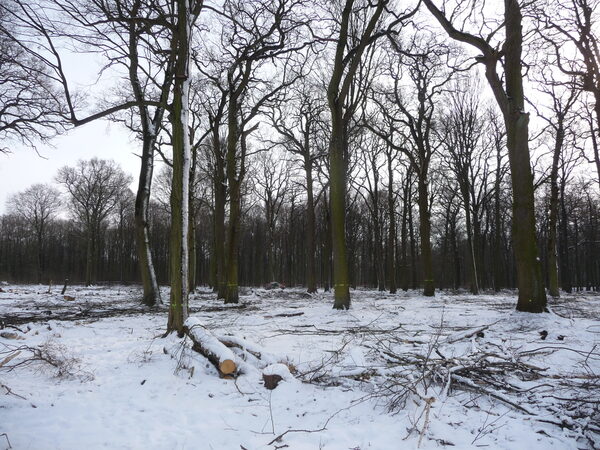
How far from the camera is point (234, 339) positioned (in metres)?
5.41

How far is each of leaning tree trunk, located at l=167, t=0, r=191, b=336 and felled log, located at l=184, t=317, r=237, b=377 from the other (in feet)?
3.21

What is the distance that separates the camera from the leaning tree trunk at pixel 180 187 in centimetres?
678

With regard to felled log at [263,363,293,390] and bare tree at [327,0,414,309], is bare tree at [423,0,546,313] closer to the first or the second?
bare tree at [327,0,414,309]

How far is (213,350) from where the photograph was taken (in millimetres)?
4961

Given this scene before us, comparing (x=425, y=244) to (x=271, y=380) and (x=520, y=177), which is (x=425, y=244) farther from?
(x=271, y=380)

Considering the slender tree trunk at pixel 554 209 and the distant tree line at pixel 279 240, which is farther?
the distant tree line at pixel 279 240

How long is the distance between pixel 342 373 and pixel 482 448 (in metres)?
1.94

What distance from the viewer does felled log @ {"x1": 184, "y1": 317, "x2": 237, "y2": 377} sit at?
4.65 m

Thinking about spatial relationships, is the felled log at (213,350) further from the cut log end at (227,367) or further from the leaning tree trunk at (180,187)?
the leaning tree trunk at (180,187)

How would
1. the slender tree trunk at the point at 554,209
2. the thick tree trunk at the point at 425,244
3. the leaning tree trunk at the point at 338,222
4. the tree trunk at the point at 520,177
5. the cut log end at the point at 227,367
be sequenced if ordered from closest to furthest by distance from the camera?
the cut log end at the point at 227,367, the tree trunk at the point at 520,177, the leaning tree trunk at the point at 338,222, the slender tree trunk at the point at 554,209, the thick tree trunk at the point at 425,244

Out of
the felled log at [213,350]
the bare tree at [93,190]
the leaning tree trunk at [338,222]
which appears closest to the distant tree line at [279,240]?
the bare tree at [93,190]

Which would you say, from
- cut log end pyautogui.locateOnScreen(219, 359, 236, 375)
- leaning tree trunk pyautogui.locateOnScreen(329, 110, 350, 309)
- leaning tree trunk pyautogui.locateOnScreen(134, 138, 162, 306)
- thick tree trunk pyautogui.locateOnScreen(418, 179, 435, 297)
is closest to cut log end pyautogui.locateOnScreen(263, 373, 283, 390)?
cut log end pyautogui.locateOnScreen(219, 359, 236, 375)

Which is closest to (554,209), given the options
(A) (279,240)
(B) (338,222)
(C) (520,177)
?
(C) (520,177)

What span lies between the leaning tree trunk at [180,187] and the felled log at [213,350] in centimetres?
98
